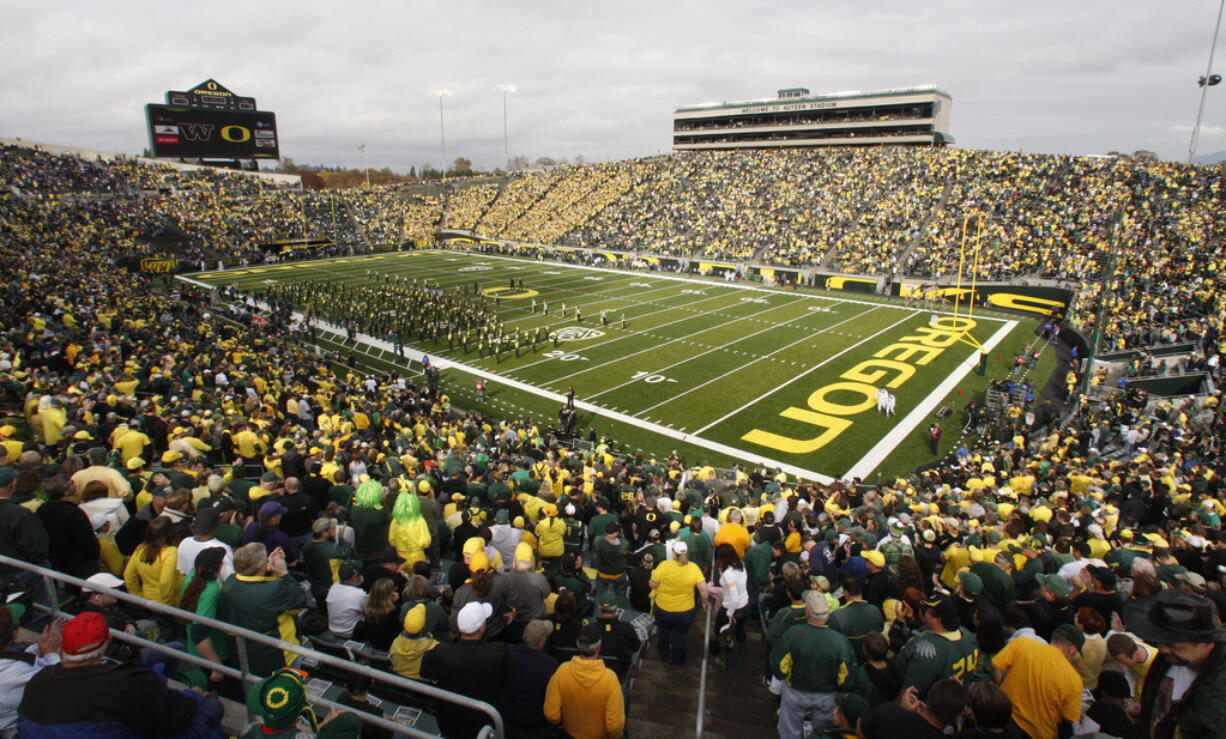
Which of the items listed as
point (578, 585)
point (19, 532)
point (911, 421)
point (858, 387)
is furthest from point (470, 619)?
point (858, 387)

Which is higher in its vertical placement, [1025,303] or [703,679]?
[1025,303]

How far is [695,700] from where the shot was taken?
17.0 feet

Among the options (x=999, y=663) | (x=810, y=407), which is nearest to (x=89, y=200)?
(x=810, y=407)

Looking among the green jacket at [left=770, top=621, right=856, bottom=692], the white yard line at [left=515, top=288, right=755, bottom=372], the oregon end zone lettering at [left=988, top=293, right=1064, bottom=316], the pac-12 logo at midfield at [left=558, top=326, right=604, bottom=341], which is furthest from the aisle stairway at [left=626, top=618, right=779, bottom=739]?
the oregon end zone lettering at [left=988, top=293, right=1064, bottom=316]

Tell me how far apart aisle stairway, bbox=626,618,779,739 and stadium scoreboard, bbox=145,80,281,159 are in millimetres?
67590

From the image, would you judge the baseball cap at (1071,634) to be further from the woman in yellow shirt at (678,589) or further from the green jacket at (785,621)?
the woman in yellow shirt at (678,589)

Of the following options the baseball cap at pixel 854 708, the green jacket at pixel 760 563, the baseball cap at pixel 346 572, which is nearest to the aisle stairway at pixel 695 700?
the green jacket at pixel 760 563

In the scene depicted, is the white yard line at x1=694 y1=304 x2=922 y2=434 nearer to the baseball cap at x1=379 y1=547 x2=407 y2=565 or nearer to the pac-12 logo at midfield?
the pac-12 logo at midfield

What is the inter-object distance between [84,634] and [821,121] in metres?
78.0

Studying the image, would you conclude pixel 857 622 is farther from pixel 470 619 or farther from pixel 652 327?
pixel 652 327

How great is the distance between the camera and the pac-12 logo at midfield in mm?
28562

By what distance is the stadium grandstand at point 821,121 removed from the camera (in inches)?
2537

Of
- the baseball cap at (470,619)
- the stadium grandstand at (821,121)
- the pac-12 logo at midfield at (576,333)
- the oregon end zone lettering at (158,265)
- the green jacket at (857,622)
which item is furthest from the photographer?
the stadium grandstand at (821,121)

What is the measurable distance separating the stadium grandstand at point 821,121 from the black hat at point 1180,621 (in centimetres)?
7283
